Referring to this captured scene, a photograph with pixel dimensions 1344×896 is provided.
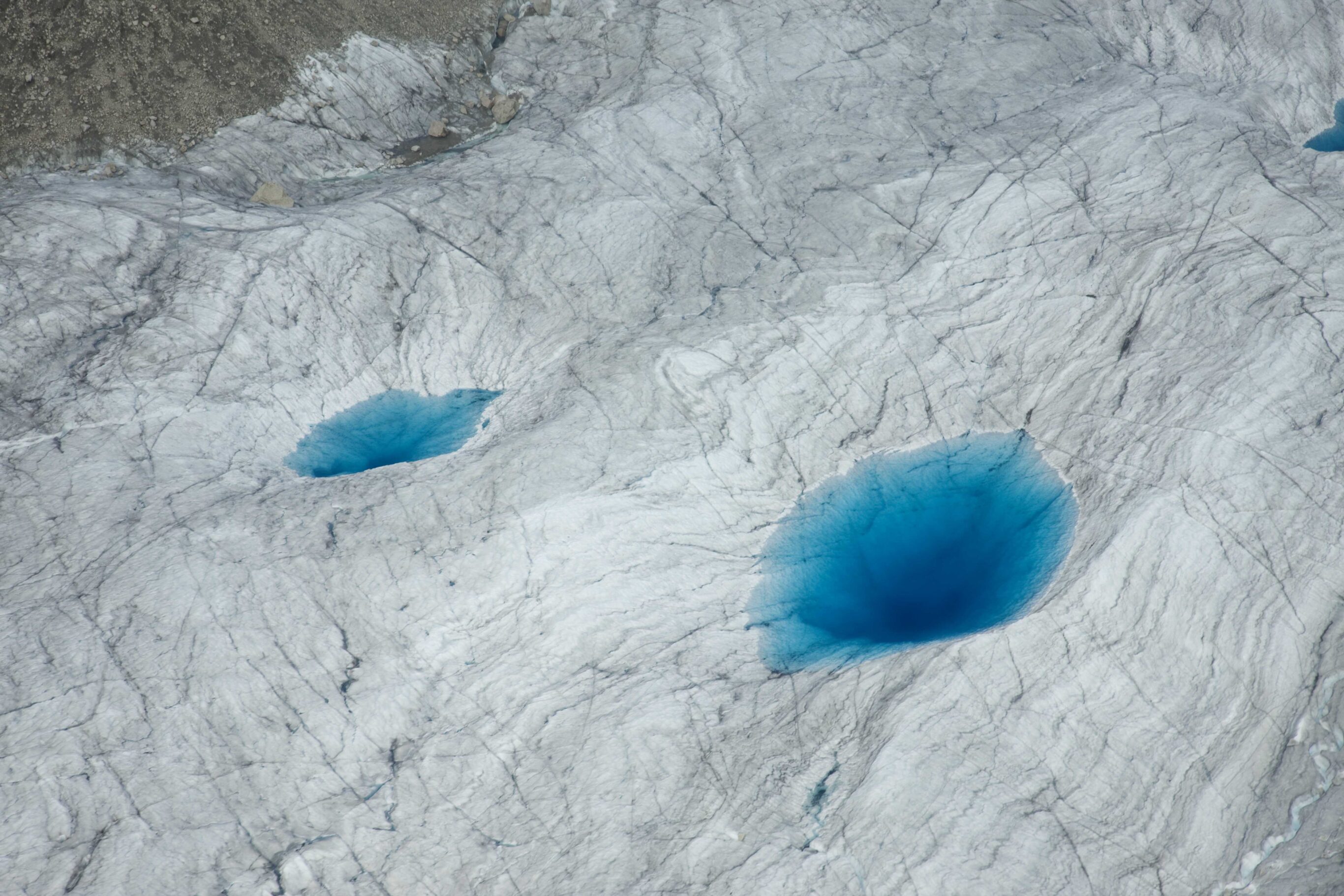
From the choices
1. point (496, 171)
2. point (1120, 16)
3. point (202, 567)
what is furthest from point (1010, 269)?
point (202, 567)

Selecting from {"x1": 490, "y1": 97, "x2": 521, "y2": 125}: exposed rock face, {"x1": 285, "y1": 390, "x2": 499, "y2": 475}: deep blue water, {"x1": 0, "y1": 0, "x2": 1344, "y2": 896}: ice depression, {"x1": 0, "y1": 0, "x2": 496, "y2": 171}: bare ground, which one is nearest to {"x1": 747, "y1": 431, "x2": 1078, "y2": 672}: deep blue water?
{"x1": 0, "y1": 0, "x2": 1344, "y2": 896}: ice depression

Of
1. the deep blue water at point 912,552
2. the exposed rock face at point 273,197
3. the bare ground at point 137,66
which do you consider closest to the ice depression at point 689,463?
the deep blue water at point 912,552

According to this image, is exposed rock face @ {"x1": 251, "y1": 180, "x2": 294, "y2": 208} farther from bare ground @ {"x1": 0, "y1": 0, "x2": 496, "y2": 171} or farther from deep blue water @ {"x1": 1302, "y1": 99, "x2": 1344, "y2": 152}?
deep blue water @ {"x1": 1302, "y1": 99, "x2": 1344, "y2": 152}

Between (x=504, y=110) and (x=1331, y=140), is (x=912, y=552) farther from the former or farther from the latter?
(x=1331, y=140)

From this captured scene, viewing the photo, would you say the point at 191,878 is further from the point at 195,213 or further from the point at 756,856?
the point at 195,213

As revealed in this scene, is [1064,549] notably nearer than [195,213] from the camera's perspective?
Yes

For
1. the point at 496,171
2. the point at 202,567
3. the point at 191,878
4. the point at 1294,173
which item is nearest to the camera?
the point at 191,878
